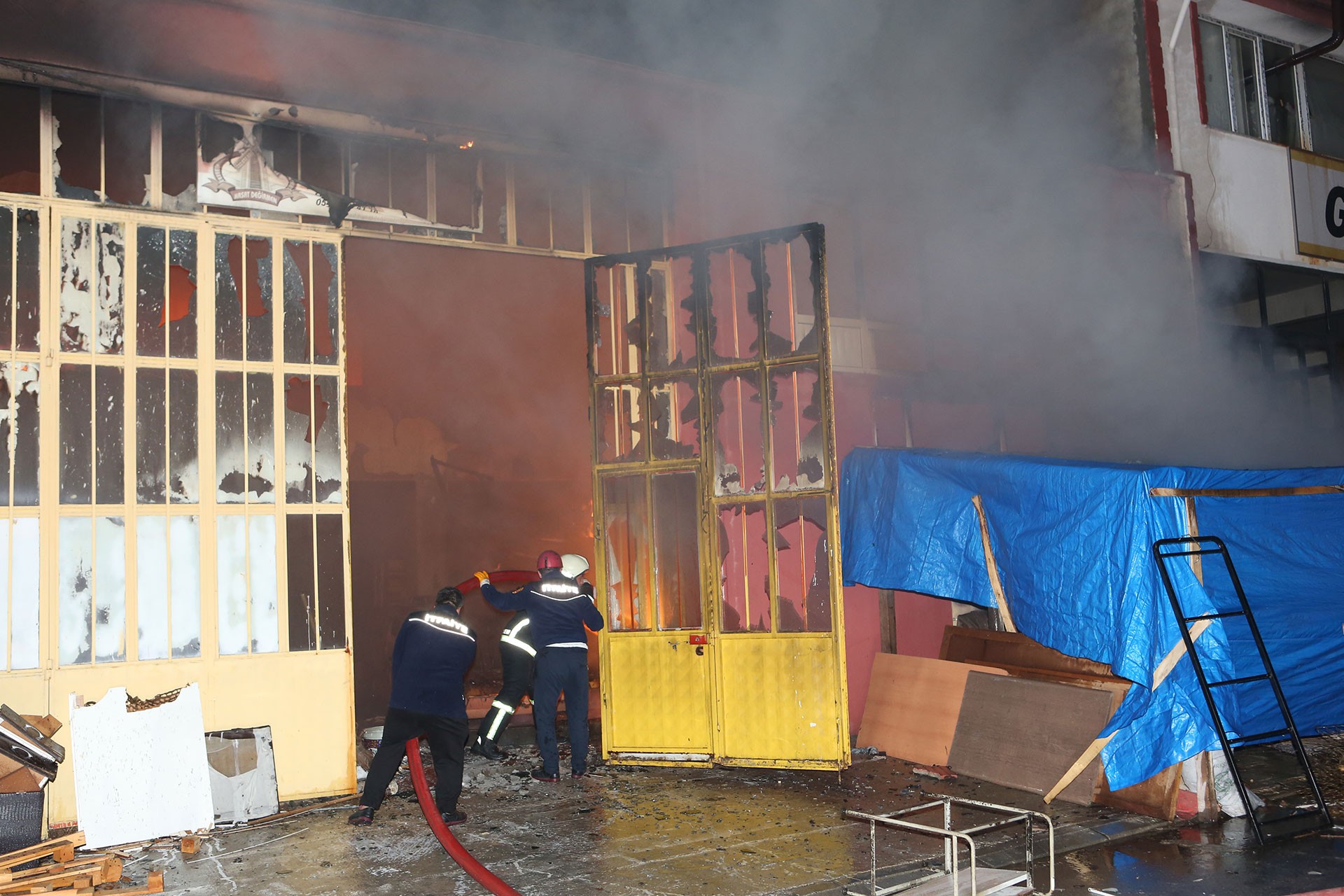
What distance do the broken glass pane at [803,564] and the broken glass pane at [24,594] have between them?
14.2 feet

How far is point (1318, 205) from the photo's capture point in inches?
418

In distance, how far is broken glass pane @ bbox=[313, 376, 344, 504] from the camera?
6.11m

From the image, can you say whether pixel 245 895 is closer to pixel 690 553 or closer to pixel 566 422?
pixel 690 553

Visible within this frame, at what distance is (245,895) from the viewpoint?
14.2 ft

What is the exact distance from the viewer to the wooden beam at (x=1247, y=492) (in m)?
5.46

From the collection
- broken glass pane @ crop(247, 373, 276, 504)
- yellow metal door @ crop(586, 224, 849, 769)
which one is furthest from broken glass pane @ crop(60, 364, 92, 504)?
yellow metal door @ crop(586, 224, 849, 769)

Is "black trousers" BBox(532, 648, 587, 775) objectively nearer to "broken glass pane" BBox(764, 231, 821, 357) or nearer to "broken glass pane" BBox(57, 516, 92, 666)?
"broken glass pane" BBox(764, 231, 821, 357)

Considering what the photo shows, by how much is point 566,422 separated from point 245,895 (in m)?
4.68

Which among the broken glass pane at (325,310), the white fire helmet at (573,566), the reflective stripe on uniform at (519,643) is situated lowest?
the reflective stripe on uniform at (519,643)

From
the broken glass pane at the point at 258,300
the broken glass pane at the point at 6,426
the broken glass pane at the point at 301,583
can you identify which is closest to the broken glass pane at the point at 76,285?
the broken glass pane at the point at 6,426

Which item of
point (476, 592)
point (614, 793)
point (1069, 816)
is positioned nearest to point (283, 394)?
point (476, 592)

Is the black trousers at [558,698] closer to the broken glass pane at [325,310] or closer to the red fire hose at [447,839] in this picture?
the red fire hose at [447,839]

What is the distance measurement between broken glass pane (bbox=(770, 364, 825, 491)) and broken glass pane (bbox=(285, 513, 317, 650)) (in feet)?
9.83

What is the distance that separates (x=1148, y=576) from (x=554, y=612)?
11.9 feet
